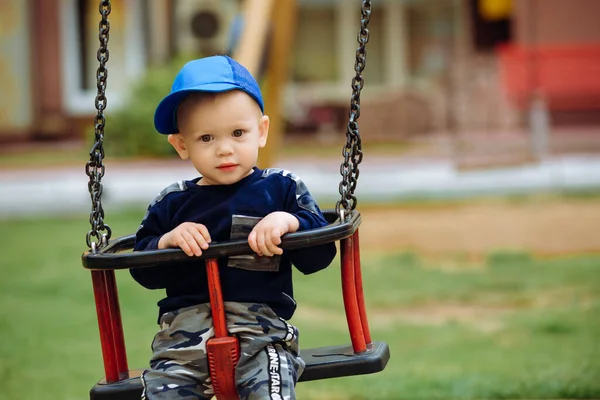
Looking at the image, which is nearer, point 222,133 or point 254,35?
point 222,133

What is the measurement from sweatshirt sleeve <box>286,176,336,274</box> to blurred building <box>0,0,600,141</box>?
16.5m

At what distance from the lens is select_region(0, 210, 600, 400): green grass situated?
511 centimetres

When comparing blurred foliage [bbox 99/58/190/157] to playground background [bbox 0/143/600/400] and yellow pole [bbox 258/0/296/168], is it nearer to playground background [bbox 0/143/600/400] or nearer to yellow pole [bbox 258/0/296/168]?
playground background [bbox 0/143/600/400]

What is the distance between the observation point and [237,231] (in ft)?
9.31

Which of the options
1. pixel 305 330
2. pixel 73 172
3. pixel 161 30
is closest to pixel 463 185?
pixel 73 172

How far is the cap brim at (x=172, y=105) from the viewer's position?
109 inches

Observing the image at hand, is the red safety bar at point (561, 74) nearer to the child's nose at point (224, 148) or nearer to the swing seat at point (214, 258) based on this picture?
the swing seat at point (214, 258)

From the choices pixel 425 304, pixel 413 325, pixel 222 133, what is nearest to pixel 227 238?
pixel 222 133

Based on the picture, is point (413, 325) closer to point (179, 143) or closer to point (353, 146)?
point (353, 146)

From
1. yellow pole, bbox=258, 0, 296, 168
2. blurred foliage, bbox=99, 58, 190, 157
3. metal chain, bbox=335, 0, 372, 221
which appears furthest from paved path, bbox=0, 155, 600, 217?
metal chain, bbox=335, 0, 372, 221

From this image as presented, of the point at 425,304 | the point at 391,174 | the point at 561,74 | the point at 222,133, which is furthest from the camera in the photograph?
the point at 561,74

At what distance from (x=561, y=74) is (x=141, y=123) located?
7381 mm

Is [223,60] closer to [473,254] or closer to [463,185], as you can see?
[473,254]

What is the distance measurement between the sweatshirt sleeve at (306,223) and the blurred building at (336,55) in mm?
16543
